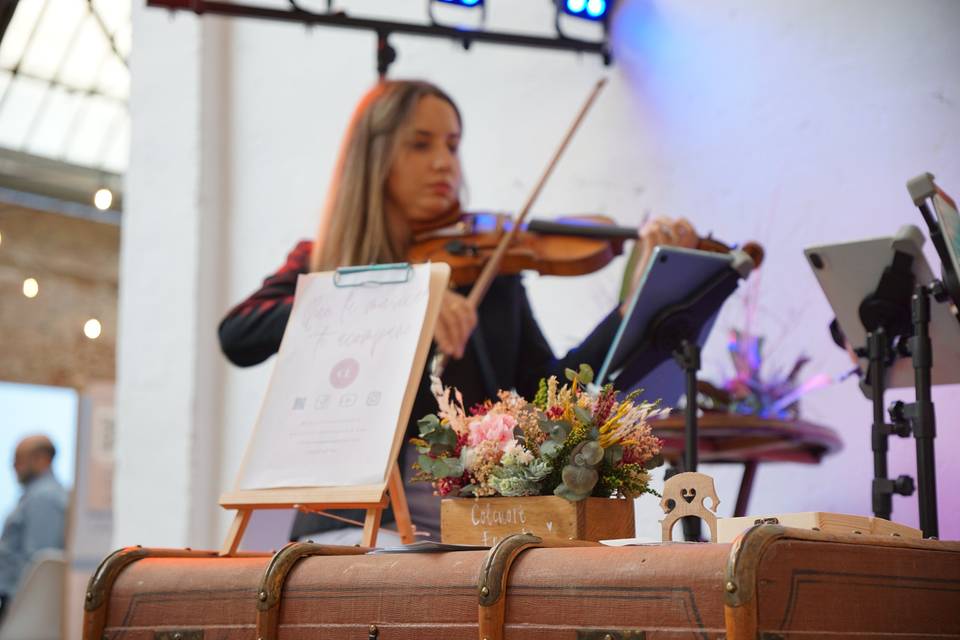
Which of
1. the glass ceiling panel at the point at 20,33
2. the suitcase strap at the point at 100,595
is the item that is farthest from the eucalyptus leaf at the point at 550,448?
the glass ceiling panel at the point at 20,33

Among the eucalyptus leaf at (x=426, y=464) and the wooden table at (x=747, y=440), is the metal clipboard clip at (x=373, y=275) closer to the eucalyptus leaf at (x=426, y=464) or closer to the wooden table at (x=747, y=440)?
the eucalyptus leaf at (x=426, y=464)

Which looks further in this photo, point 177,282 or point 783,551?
point 177,282

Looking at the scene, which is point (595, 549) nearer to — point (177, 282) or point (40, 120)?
point (177, 282)

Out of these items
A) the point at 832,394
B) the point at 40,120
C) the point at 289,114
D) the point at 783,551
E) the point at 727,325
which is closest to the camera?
the point at 783,551

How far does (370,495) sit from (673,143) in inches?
89.8

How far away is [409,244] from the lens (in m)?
3.12

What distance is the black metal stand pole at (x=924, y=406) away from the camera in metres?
2.19

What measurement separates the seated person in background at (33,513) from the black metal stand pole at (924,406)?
17.3 feet

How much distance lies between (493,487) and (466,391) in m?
1.12

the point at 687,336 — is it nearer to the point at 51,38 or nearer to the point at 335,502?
the point at 335,502

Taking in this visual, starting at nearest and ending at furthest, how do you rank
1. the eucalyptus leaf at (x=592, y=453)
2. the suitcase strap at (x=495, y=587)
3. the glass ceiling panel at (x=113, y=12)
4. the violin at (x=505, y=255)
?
the suitcase strap at (x=495, y=587) → the eucalyptus leaf at (x=592, y=453) → the violin at (x=505, y=255) → the glass ceiling panel at (x=113, y=12)

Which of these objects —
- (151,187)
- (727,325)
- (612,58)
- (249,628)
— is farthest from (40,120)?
(249,628)

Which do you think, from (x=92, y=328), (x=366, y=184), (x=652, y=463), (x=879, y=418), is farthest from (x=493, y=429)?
(x=92, y=328)

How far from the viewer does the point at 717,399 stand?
124 inches
